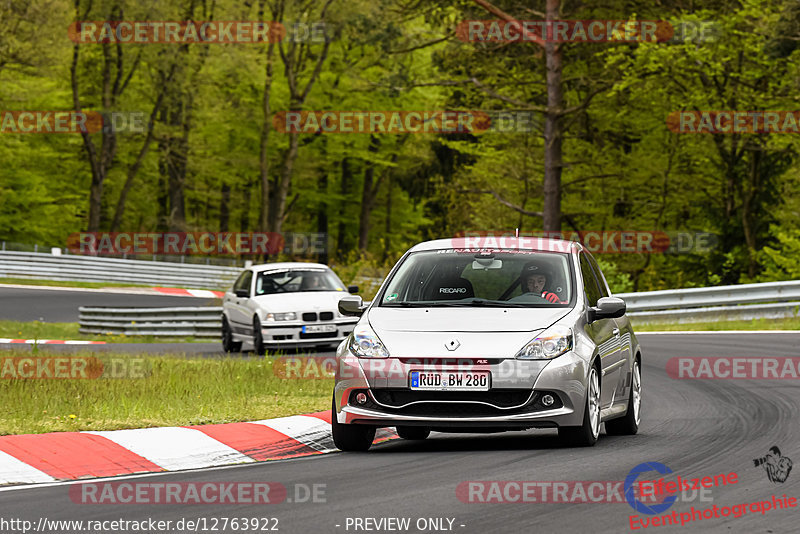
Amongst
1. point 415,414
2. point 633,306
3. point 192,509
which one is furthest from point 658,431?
point 633,306

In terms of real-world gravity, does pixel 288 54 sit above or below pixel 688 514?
above

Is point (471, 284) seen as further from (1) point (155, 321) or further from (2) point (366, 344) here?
(1) point (155, 321)

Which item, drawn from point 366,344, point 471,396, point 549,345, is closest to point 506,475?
point 471,396

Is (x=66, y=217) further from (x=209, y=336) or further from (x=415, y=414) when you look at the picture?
(x=415, y=414)

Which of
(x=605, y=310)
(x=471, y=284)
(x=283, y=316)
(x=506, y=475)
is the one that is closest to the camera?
(x=506, y=475)

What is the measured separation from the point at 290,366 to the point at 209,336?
1323 centimetres

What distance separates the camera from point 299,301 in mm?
22625

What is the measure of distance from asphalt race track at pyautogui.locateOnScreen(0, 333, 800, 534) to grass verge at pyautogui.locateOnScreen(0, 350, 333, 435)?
1.71 m

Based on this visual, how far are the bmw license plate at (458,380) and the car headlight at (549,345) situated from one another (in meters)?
0.31

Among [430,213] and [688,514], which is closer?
[688,514]

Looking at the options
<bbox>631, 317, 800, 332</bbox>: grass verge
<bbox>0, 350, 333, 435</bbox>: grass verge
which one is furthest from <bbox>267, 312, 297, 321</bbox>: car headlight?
<bbox>631, 317, 800, 332</bbox>: grass verge

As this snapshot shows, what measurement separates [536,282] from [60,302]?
108 ft

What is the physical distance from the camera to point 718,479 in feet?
25.8

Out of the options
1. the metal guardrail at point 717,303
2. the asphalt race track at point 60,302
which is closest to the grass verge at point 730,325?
the metal guardrail at point 717,303
